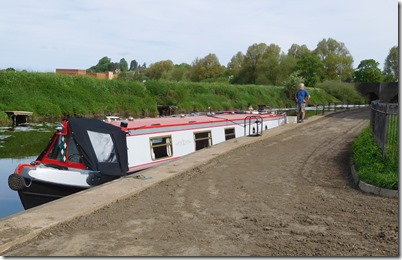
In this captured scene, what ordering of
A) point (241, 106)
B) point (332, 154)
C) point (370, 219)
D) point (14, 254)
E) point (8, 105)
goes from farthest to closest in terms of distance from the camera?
point (241, 106)
point (8, 105)
point (332, 154)
point (370, 219)
point (14, 254)

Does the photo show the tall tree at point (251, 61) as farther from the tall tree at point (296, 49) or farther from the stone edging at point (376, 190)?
the stone edging at point (376, 190)

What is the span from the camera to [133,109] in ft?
120

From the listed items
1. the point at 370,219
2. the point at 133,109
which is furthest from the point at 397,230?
the point at 133,109

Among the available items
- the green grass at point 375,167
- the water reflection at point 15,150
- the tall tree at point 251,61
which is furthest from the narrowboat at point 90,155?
the tall tree at point 251,61

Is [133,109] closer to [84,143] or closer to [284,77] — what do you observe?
[84,143]

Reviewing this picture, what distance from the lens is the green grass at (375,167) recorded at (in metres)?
6.74

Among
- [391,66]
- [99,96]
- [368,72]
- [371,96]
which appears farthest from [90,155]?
[391,66]

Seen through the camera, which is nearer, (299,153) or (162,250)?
(162,250)

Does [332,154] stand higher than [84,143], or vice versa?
[84,143]

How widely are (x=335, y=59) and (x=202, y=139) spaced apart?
71.8 metres

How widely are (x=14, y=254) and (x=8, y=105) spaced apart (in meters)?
26.7

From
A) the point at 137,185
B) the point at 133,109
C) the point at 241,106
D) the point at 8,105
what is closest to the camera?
the point at 137,185

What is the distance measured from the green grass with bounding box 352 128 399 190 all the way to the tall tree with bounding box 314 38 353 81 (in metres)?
73.3

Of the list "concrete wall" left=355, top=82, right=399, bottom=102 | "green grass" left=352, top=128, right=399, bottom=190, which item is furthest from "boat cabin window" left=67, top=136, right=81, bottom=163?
"concrete wall" left=355, top=82, right=399, bottom=102
